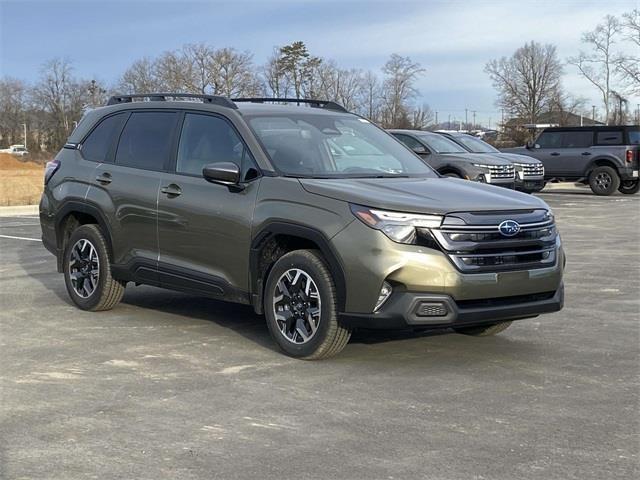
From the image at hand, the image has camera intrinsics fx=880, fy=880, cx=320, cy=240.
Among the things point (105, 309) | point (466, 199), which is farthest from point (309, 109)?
point (105, 309)

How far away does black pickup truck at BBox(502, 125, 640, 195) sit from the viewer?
985 inches

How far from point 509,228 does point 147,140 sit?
3.30 metres

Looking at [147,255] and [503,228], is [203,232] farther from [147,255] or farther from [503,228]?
[503,228]

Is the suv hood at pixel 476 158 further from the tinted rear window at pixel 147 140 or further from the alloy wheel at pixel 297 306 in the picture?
the alloy wheel at pixel 297 306

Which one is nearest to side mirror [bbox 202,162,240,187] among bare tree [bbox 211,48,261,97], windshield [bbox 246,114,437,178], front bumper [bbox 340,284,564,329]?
windshield [bbox 246,114,437,178]

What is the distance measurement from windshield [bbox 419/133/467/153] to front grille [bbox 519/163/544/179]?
145 centimetres

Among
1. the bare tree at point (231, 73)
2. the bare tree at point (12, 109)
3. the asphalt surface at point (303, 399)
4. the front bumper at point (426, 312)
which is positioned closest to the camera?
the asphalt surface at point (303, 399)

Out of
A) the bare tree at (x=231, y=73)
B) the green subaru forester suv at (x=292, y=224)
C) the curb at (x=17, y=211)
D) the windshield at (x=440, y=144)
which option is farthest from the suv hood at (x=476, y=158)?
the bare tree at (x=231, y=73)

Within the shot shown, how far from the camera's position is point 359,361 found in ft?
19.9

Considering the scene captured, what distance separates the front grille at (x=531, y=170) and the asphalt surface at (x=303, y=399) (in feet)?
39.2

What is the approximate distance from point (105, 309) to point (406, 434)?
412 cm

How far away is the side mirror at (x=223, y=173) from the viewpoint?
20.8 feet

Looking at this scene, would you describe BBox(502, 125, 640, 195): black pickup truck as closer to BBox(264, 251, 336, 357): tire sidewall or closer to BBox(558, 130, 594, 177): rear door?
BBox(558, 130, 594, 177): rear door

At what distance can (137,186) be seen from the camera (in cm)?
732
